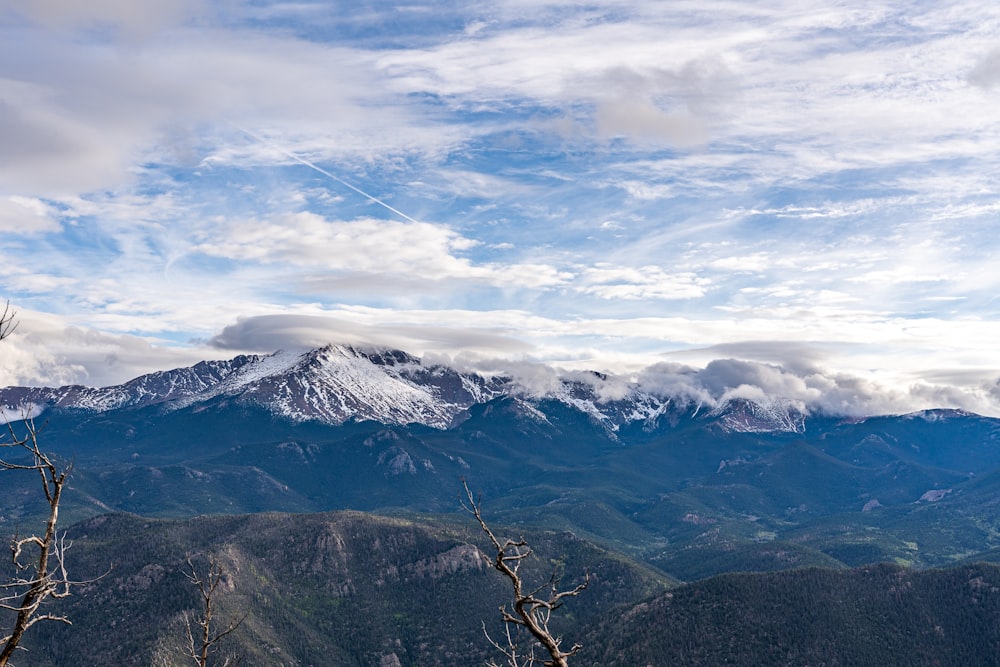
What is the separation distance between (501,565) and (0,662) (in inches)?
642

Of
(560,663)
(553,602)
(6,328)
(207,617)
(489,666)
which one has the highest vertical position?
(6,328)

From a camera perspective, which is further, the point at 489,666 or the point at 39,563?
the point at 489,666

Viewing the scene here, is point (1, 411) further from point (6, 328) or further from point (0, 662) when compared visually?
point (0, 662)

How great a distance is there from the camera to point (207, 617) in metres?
38.2

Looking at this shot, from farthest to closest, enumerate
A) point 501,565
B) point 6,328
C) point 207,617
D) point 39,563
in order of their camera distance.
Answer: point 207,617
point 6,328
point 39,563
point 501,565

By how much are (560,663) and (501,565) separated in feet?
12.3

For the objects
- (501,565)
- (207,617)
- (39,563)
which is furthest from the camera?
(207,617)

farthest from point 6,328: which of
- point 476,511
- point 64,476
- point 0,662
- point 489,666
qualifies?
point 489,666

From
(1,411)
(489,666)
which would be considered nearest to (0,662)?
(1,411)

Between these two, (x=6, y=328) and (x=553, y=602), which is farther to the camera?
(x=6, y=328)

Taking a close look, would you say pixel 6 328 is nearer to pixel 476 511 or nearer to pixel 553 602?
pixel 476 511

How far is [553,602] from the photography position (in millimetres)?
24859

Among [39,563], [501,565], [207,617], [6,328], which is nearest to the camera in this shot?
[501,565]

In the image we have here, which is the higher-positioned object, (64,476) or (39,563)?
(64,476)
